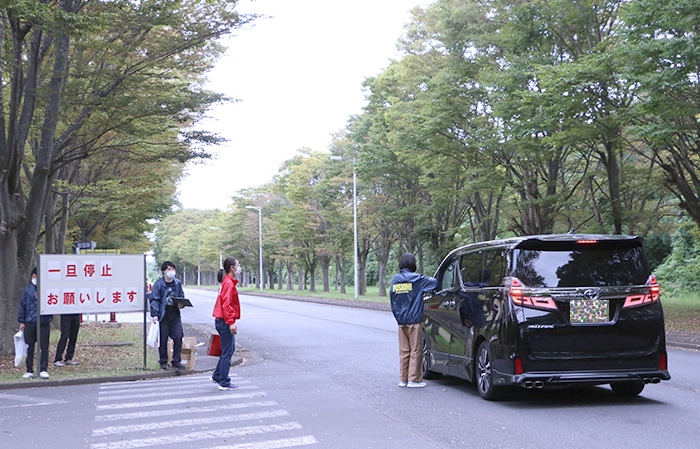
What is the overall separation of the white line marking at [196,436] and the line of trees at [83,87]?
7.34 m

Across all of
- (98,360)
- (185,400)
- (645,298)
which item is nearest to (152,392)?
(185,400)

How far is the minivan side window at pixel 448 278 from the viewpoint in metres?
9.88

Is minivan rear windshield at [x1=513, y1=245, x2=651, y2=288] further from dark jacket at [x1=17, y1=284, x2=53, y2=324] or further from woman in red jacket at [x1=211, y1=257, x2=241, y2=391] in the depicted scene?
dark jacket at [x1=17, y1=284, x2=53, y2=324]

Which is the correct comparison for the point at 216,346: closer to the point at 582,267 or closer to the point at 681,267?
the point at 582,267

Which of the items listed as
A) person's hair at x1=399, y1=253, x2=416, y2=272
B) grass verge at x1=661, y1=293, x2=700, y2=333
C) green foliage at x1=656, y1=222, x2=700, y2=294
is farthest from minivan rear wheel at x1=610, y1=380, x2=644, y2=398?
green foliage at x1=656, y1=222, x2=700, y2=294

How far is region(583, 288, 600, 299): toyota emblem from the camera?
7.97 metres

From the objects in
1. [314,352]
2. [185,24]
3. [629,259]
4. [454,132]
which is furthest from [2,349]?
[454,132]

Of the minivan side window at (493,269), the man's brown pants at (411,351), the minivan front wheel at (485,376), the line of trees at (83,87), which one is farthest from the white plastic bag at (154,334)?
the minivan side window at (493,269)

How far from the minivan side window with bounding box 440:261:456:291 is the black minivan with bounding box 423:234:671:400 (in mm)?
1324

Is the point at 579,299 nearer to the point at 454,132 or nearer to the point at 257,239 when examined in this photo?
the point at 454,132

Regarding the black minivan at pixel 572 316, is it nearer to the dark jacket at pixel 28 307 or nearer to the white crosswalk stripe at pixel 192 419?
the white crosswalk stripe at pixel 192 419

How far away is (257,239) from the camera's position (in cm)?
7569

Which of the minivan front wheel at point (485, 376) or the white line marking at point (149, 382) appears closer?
the minivan front wheel at point (485, 376)

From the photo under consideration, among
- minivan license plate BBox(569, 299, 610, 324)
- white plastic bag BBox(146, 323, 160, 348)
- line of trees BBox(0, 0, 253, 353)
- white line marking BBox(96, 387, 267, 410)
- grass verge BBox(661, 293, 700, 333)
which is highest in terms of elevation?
line of trees BBox(0, 0, 253, 353)
